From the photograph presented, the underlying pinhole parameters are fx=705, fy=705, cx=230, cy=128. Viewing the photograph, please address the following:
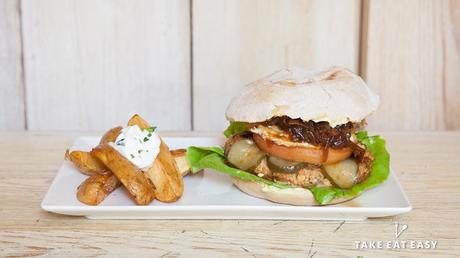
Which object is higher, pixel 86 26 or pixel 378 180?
pixel 86 26

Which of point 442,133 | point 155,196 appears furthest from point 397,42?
point 155,196

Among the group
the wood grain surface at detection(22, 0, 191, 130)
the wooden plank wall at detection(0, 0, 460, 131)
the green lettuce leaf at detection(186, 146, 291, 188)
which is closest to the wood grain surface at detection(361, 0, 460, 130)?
the wooden plank wall at detection(0, 0, 460, 131)

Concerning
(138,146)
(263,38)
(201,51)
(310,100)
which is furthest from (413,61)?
(138,146)

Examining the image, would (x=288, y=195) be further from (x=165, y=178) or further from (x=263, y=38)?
(x=263, y=38)

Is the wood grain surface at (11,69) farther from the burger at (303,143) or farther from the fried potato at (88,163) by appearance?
the burger at (303,143)

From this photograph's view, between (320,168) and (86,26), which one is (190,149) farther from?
(86,26)
